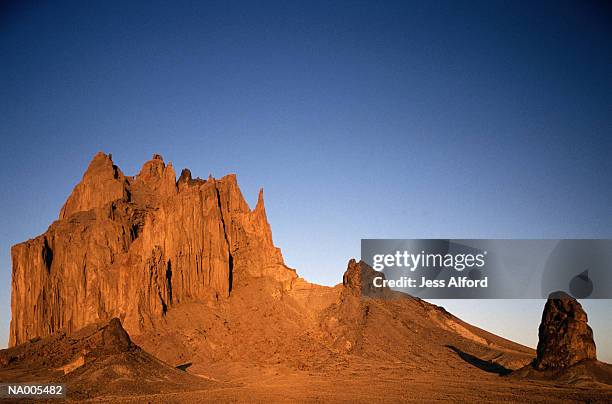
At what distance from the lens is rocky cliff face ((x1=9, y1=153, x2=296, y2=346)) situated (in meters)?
121

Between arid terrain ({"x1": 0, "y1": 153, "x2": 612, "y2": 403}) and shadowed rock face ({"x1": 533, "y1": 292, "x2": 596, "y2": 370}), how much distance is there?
318 mm

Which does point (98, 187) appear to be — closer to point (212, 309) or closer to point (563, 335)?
point (212, 309)

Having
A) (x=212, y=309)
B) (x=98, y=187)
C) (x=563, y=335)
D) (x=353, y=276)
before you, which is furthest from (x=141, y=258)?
(x=563, y=335)

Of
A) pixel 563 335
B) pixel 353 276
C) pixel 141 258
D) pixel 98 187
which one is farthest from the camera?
pixel 98 187

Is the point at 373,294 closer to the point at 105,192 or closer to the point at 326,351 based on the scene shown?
the point at 326,351

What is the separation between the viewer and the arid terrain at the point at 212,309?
9981 cm

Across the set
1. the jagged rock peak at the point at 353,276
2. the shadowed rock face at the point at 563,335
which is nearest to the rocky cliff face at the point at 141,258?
the jagged rock peak at the point at 353,276

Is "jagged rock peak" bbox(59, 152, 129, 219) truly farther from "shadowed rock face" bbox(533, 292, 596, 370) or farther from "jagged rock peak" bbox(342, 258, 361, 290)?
"shadowed rock face" bbox(533, 292, 596, 370)

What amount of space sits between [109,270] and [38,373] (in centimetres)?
3127

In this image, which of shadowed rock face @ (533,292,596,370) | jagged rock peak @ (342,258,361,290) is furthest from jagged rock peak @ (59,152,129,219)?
shadowed rock face @ (533,292,596,370)

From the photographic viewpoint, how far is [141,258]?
12094cm

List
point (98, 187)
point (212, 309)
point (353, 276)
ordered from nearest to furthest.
→ 1. point (212, 309)
2. point (353, 276)
3. point (98, 187)

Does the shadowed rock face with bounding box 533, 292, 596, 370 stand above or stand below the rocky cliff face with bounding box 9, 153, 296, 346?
below

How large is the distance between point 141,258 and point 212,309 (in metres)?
15.4
